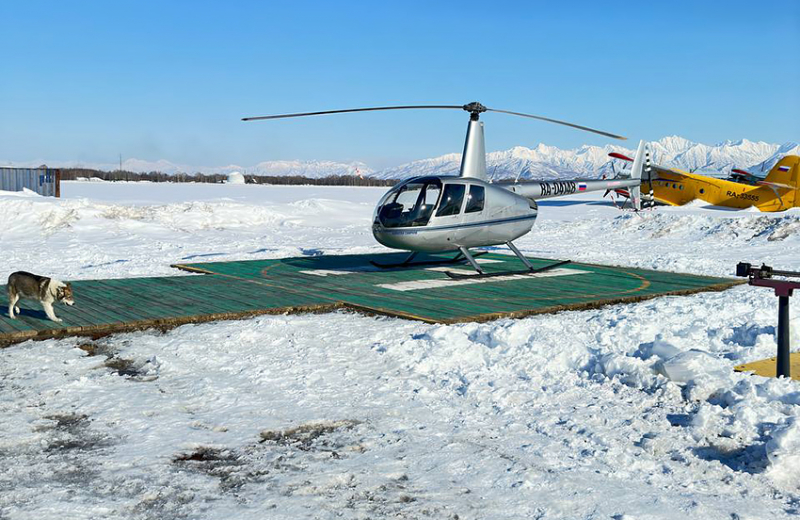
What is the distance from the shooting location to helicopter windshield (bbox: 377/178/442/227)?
13391mm

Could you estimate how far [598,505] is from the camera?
14.6ft

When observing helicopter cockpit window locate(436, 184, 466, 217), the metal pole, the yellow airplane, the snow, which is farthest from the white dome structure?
the metal pole

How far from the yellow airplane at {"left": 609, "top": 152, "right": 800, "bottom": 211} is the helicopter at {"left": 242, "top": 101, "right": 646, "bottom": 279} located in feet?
65.5

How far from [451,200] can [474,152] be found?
5.86 feet

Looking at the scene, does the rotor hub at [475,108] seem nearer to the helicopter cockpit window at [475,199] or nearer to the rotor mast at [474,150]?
the rotor mast at [474,150]

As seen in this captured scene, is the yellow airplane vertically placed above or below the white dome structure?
below

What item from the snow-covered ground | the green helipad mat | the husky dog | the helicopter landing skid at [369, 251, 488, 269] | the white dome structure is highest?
the white dome structure

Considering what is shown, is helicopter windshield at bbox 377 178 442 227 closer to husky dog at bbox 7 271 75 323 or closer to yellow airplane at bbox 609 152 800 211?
husky dog at bbox 7 271 75 323

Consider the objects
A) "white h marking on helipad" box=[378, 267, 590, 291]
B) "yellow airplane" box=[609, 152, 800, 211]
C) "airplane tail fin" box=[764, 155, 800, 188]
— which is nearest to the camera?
"white h marking on helipad" box=[378, 267, 590, 291]

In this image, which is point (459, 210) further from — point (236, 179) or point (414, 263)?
point (236, 179)

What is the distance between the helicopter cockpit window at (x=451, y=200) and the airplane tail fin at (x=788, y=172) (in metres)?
27.2

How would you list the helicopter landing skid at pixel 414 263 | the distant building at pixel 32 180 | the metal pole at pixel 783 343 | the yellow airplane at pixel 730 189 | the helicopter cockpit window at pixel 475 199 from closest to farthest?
the metal pole at pixel 783 343
the helicopter cockpit window at pixel 475 199
the helicopter landing skid at pixel 414 263
the yellow airplane at pixel 730 189
the distant building at pixel 32 180

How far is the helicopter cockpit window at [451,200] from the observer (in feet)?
44.7

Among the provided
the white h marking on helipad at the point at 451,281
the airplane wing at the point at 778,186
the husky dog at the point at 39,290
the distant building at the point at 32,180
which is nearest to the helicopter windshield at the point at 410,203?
the white h marking on helipad at the point at 451,281
